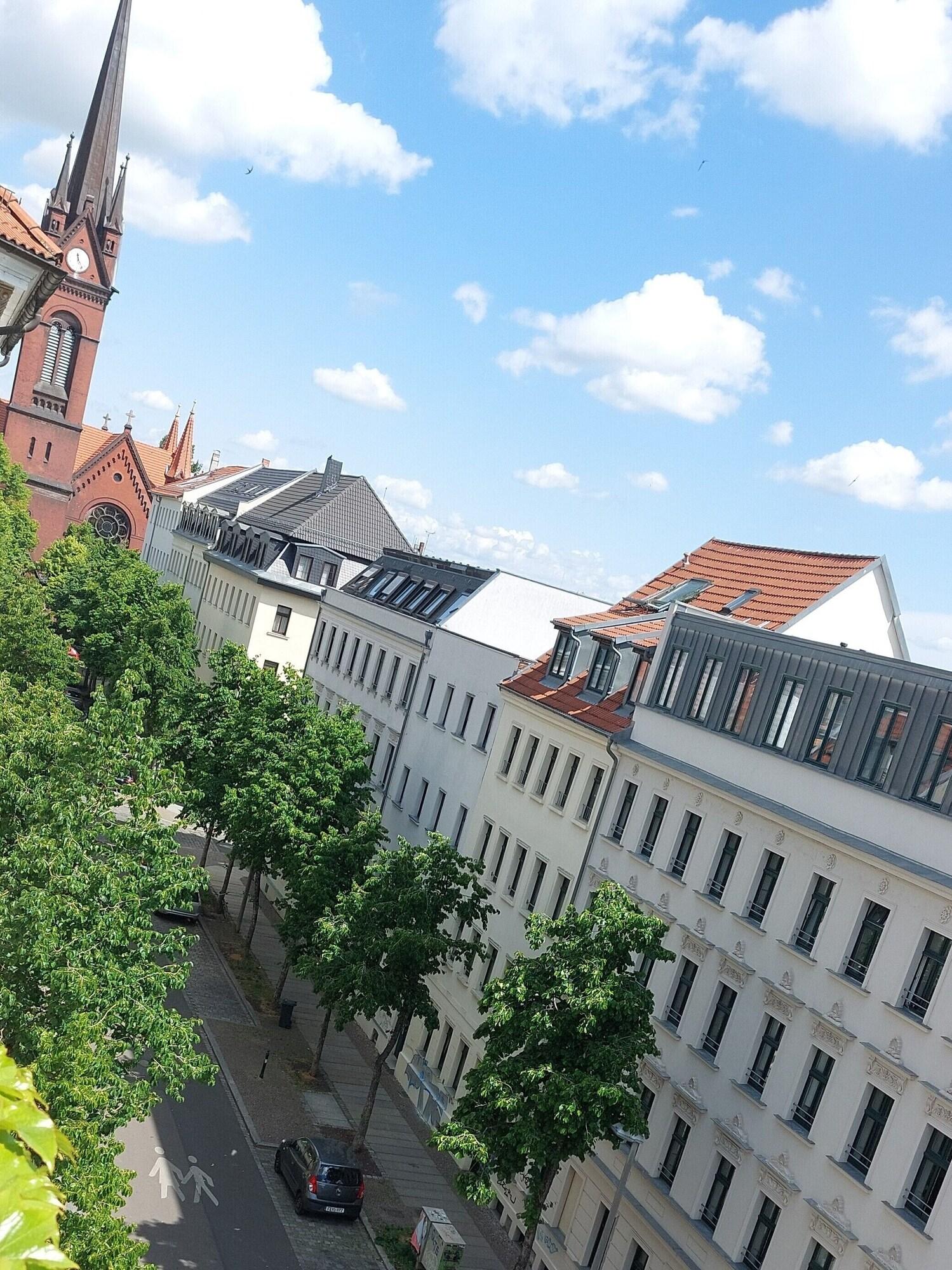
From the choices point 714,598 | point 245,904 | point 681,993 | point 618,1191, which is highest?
point 714,598

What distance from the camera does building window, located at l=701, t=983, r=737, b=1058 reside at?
25547 millimetres

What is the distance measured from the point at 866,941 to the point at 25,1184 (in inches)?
842

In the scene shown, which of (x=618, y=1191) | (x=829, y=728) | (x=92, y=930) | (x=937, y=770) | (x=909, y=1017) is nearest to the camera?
(x=909, y=1017)

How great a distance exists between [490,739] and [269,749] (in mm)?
7593

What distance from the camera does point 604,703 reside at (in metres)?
33.3

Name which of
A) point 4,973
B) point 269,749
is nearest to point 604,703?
point 269,749

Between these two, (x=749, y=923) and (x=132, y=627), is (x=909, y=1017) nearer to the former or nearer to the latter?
(x=749, y=923)

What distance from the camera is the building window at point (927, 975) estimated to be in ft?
68.5

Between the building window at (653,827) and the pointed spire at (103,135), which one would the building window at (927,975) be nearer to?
the building window at (653,827)

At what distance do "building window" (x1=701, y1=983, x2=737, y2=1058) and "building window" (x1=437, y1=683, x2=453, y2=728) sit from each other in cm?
1857

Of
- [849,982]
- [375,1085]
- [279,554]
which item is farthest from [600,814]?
[279,554]

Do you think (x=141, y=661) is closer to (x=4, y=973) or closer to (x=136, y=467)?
(x=4, y=973)

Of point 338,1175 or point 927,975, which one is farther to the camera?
point 338,1175

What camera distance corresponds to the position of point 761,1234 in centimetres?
2341
